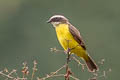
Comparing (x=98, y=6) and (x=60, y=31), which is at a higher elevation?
(x=60, y=31)

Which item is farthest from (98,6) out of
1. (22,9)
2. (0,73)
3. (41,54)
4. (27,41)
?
(0,73)

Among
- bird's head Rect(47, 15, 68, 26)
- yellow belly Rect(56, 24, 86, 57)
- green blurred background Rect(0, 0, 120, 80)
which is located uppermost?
bird's head Rect(47, 15, 68, 26)

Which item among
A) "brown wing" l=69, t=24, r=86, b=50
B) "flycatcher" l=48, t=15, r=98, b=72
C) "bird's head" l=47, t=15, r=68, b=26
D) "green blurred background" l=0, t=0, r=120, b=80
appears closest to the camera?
"brown wing" l=69, t=24, r=86, b=50

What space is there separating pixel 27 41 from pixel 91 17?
385 cm

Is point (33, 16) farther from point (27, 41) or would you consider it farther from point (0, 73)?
point (0, 73)

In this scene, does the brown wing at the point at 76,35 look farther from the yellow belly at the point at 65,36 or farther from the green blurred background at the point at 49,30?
the green blurred background at the point at 49,30

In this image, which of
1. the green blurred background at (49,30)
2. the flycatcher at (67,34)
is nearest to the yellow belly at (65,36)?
the flycatcher at (67,34)

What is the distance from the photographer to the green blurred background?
2206 cm

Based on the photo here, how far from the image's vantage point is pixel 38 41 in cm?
2514

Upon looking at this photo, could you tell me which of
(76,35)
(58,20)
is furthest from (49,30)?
(76,35)

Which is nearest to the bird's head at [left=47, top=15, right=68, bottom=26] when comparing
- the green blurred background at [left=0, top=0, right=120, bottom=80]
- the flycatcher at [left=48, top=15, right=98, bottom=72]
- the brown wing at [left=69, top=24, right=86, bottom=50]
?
the flycatcher at [left=48, top=15, right=98, bottom=72]

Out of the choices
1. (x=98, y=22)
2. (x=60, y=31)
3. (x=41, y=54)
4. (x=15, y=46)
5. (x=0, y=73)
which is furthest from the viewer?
(x=98, y=22)

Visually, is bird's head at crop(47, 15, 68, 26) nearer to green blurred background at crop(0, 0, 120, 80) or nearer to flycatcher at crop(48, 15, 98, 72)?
flycatcher at crop(48, 15, 98, 72)

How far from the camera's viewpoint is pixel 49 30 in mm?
24859
